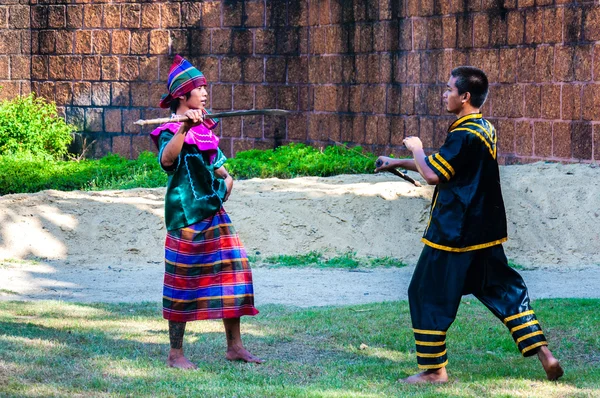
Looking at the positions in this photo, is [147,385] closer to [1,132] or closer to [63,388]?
[63,388]

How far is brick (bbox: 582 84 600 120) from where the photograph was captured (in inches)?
405

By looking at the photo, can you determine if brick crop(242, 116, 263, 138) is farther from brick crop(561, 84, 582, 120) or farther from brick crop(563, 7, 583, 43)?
brick crop(563, 7, 583, 43)

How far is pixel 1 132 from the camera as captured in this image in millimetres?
14453

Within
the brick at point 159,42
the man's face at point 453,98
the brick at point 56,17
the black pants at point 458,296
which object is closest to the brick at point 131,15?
the brick at point 159,42

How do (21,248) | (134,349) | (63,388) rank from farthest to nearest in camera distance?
(21,248) → (134,349) → (63,388)

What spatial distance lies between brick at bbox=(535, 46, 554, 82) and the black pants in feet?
20.8

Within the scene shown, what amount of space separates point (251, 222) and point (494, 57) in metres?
3.61

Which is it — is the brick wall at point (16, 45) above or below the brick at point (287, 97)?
above

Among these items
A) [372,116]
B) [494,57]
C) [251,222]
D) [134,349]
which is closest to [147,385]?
[134,349]

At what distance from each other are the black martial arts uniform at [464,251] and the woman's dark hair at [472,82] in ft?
0.37

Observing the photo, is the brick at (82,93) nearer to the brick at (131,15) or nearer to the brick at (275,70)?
the brick at (131,15)

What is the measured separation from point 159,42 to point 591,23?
6908 mm

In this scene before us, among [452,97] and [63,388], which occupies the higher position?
[452,97]

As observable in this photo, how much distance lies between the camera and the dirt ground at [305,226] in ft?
30.1
